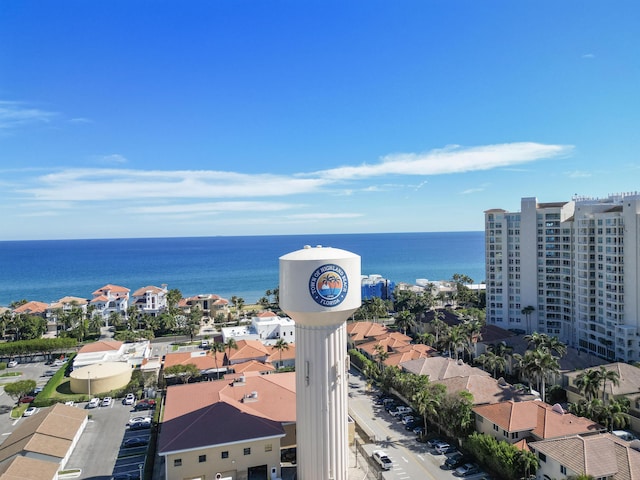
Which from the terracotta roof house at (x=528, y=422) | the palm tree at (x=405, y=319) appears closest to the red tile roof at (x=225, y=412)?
the terracotta roof house at (x=528, y=422)

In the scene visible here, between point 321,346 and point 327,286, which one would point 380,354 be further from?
point 327,286

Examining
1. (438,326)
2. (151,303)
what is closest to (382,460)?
(438,326)

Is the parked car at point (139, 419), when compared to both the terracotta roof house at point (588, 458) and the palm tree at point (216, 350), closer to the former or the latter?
the palm tree at point (216, 350)

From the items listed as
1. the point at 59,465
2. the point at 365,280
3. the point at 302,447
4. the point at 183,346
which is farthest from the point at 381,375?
the point at 365,280

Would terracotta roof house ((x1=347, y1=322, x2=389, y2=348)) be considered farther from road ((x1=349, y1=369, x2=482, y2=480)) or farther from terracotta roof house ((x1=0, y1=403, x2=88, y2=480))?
terracotta roof house ((x1=0, y1=403, x2=88, y2=480))

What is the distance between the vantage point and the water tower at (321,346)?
834 inches

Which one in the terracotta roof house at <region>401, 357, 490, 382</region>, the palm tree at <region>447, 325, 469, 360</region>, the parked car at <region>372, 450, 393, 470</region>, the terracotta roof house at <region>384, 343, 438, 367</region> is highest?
the palm tree at <region>447, 325, 469, 360</region>

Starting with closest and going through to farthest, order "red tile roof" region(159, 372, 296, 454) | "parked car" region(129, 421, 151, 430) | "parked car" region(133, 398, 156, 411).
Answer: "red tile roof" region(159, 372, 296, 454), "parked car" region(129, 421, 151, 430), "parked car" region(133, 398, 156, 411)

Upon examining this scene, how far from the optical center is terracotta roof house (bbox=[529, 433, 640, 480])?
24141mm

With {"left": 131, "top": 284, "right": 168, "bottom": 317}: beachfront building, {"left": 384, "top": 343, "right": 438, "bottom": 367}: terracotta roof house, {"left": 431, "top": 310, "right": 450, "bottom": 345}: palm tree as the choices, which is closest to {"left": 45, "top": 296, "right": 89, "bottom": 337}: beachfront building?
{"left": 131, "top": 284, "right": 168, "bottom": 317}: beachfront building

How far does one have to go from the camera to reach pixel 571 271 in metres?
62.6

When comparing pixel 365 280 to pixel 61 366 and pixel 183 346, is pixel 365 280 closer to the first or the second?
pixel 183 346

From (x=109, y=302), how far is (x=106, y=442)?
5674cm

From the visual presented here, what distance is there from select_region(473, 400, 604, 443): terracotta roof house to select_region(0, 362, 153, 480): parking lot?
78.8 ft
